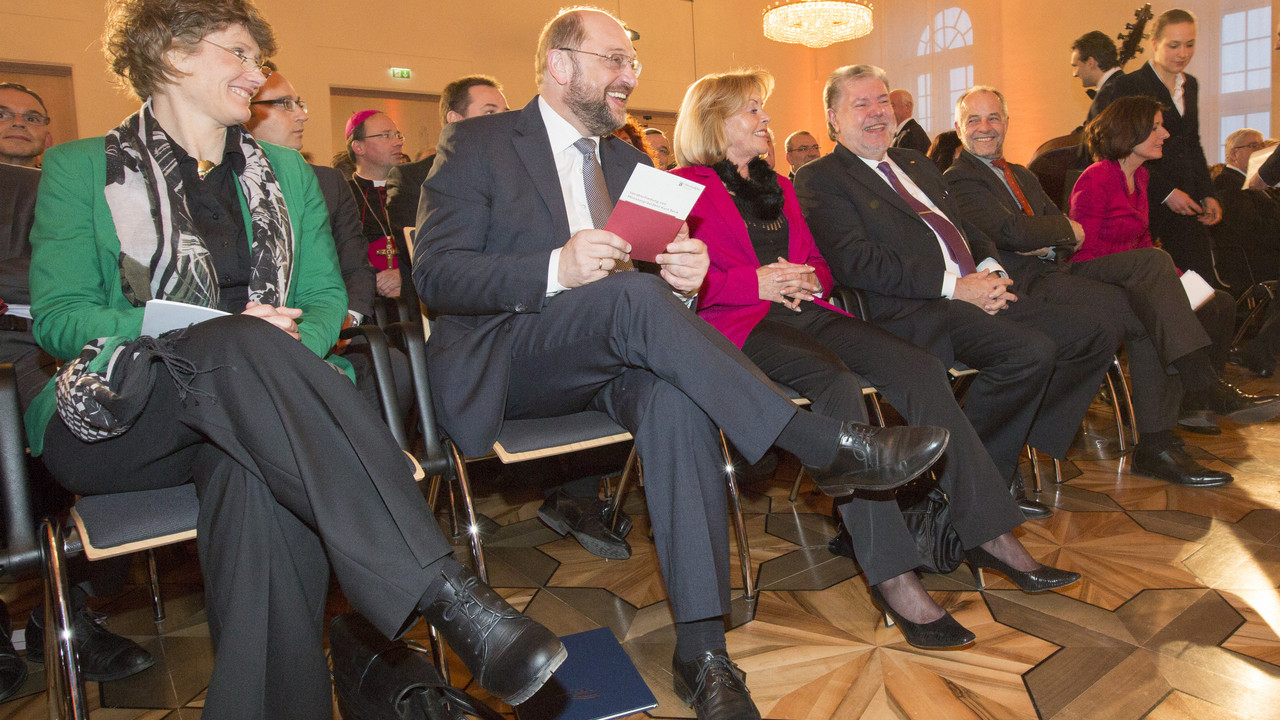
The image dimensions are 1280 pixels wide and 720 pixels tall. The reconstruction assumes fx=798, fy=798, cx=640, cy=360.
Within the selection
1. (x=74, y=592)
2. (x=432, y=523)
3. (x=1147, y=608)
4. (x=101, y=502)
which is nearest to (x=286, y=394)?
(x=432, y=523)

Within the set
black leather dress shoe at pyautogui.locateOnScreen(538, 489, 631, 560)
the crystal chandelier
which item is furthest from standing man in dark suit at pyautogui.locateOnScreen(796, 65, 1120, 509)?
the crystal chandelier

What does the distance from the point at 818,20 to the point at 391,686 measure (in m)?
8.90

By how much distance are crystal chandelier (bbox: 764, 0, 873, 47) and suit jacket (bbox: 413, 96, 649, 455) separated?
7.57 m

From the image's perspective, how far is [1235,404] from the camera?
10.2ft

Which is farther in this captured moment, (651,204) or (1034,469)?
(1034,469)

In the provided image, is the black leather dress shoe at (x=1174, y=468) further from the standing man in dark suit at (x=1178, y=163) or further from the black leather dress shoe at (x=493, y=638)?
the black leather dress shoe at (x=493, y=638)

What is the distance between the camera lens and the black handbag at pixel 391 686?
4.17 ft

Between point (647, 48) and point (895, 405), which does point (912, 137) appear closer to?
point (895, 405)

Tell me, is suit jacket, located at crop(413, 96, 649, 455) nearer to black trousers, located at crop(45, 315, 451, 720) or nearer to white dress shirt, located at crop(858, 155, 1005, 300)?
black trousers, located at crop(45, 315, 451, 720)

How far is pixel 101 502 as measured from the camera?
1415 millimetres

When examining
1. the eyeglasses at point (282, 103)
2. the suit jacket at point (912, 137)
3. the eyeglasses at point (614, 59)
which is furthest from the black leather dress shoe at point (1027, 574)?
the suit jacket at point (912, 137)

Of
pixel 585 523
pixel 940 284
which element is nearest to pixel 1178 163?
pixel 940 284

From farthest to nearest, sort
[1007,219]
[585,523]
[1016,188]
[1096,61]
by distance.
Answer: [1096,61] < [1016,188] < [1007,219] < [585,523]

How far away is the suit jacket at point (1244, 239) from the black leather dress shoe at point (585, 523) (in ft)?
14.2
